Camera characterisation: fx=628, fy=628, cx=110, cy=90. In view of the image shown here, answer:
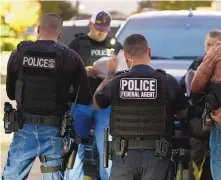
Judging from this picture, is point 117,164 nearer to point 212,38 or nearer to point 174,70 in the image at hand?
point 212,38

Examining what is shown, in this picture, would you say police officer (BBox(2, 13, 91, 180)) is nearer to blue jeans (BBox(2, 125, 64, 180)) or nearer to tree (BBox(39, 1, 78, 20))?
blue jeans (BBox(2, 125, 64, 180))

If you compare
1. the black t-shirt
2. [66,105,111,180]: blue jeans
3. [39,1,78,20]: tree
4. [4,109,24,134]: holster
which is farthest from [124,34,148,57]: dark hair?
[39,1,78,20]: tree

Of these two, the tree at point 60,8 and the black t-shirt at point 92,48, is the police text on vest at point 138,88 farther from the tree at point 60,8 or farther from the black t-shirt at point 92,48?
the tree at point 60,8

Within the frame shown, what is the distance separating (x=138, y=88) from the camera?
4215 millimetres

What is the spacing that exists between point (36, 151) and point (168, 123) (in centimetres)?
103

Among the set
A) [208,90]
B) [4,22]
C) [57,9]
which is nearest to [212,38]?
[208,90]

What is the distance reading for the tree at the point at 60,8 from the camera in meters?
54.2

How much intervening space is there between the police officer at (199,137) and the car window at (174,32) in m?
1.54

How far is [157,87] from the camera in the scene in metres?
4.23

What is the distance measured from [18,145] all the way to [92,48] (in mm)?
1574

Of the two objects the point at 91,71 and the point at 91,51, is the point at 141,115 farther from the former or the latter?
the point at 91,51

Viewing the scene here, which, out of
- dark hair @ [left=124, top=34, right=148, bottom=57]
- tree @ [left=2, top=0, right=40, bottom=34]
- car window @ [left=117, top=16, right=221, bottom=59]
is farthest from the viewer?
tree @ [left=2, top=0, right=40, bottom=34]

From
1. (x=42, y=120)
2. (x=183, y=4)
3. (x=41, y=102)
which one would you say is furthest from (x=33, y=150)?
(x=183, y=4)

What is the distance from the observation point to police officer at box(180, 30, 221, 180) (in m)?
5.11
